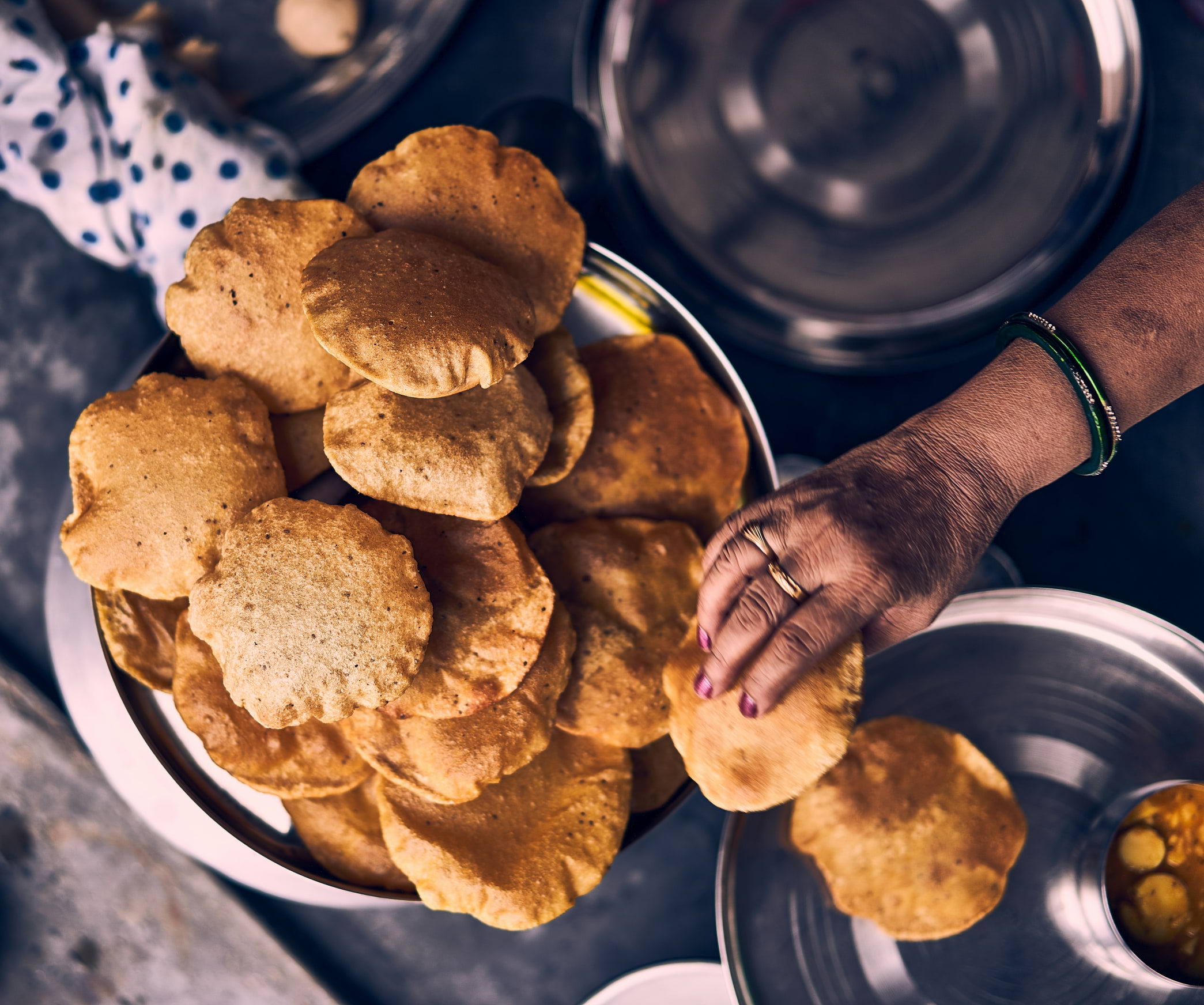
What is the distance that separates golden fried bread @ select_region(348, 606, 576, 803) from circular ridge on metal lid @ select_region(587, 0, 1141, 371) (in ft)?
1.79

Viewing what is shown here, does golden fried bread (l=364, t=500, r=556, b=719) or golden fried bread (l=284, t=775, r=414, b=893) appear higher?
golden fried bread (l=364, t=500, r=556, b=719)

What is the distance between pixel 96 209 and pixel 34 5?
0.25m

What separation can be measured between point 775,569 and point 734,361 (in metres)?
0.47

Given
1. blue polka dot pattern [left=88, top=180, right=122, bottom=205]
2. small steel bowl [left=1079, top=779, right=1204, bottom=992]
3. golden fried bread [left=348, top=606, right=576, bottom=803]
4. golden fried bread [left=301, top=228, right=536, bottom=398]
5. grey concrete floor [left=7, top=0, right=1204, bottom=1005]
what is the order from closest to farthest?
golden fried bread [left=301, top=228, right=536, bottom=398], golden fried bread [left=348, top=606, right=576, bottom=803], small steel bowl [left=1079, top=779, right=1204, bottom=992], blue polka dot pattern [left=88, top=180, right=122, bottom=205], grey concrete floor [left=7, top=0, right=1204, bottom=1005]

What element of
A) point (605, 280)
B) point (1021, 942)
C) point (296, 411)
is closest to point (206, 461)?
point (296, 411)

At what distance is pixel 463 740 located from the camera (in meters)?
0.73

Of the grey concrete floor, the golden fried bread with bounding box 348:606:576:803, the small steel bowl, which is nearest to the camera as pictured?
the golden fried bread with bounding box 348:606:576:803

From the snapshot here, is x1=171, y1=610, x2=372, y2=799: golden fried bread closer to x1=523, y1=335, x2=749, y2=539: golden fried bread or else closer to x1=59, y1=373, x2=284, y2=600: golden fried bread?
x1=59, y1=373, x2=284, y2=600: golden fried bread

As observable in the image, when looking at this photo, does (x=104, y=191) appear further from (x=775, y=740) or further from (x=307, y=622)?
(x=775, y=740)

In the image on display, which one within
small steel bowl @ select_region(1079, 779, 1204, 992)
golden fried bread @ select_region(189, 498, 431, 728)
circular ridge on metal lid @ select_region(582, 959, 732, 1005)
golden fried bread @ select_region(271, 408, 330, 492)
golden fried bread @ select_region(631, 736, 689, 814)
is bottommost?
circular ridge on metal lid @ select_region(582, 959, 732, 1005)

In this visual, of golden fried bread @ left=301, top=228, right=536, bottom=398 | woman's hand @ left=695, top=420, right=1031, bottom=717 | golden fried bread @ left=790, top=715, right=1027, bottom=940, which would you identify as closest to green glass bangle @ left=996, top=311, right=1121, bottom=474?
woman's hand @ left=695, top=420, right=1031, bottom=717

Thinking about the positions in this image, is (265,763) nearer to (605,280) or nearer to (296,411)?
(296,411)

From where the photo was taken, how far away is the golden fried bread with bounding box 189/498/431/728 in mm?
674

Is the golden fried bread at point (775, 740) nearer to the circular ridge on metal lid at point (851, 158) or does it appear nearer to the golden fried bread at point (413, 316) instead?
the golden fried bread at point (413, 316)
